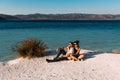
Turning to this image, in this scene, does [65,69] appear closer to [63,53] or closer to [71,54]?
[71,54]

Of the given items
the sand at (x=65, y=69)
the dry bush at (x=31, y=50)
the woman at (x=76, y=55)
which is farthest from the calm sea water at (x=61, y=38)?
the woman at (x=76, y=55)

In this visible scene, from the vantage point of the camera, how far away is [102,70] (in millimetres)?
14023

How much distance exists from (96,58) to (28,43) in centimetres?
339

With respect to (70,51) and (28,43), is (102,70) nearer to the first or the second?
(70,51)

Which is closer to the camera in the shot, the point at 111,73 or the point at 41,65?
the point at 111,73

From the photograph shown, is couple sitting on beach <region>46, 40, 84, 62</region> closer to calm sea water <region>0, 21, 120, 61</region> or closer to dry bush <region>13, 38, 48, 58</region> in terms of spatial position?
dry bush <region>13, 38, 48, 58</region>

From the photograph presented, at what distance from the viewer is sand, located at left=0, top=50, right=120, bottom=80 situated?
13125 millimetres

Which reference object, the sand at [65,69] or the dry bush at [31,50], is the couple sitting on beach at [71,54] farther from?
the dry bush at [31,50]

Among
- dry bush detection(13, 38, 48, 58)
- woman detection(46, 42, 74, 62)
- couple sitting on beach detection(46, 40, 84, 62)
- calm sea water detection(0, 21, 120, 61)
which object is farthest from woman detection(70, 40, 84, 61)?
calm sea water detection(0, 21, 120, 61)

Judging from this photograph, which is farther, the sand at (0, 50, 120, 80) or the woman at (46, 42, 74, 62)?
the woman at (46, 42, 74, 62)

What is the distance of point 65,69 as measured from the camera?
14.2m

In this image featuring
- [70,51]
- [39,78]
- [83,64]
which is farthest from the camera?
[70,51]

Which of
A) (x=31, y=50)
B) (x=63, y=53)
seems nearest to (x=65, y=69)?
(x=63, y=53)

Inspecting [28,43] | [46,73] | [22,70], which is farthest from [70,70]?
[28,43]
